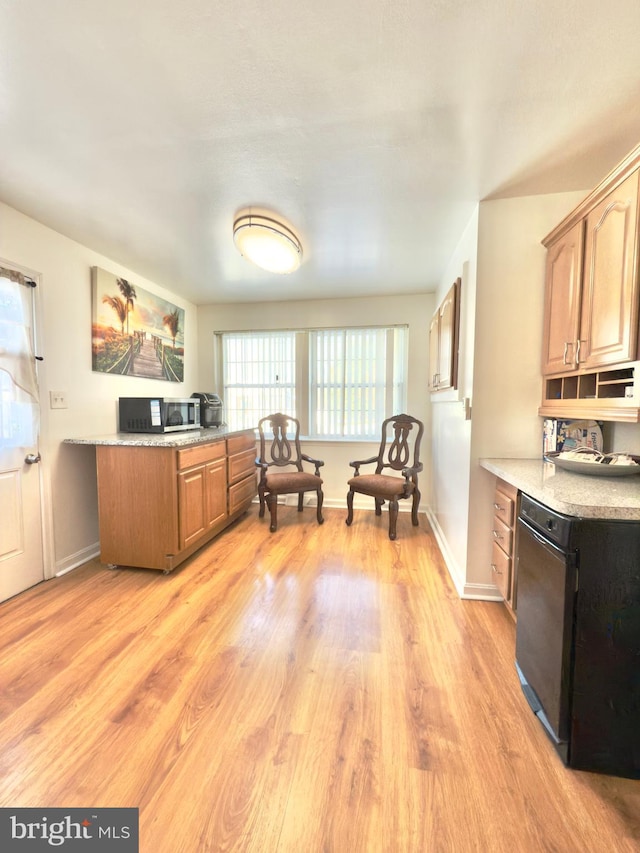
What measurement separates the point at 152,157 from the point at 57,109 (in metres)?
0.37

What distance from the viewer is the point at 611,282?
1.44 m

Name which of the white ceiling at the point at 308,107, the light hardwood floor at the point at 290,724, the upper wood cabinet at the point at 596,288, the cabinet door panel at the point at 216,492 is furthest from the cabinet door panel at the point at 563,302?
the cabinet door panel at the point at 216,492

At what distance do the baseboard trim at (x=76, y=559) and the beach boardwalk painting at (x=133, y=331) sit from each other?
4.75 feet

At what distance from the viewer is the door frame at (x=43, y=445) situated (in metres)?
2.25

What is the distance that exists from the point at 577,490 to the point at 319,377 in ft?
10.0

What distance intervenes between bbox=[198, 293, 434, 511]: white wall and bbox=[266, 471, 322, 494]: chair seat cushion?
2.03 ft

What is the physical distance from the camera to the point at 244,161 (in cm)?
167

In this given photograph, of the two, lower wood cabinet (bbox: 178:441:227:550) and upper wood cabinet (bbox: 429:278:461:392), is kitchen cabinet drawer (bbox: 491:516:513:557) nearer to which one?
upper wood cabinet (bbox: 429:278:461:392)

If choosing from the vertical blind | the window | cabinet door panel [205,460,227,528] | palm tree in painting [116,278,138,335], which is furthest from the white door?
the vertical blind

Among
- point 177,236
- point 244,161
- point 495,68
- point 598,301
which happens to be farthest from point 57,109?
point 598,301

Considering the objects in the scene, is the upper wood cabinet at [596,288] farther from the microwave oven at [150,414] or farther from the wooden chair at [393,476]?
the microwave oven at [150,414]

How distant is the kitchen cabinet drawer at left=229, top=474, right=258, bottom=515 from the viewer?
3305mm

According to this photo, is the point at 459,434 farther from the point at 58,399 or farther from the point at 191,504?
the point at 58,399

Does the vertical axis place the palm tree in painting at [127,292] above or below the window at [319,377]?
above
